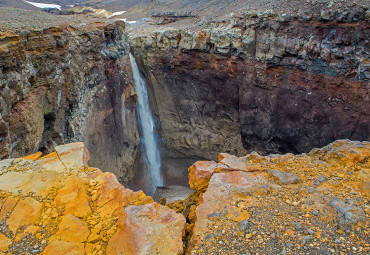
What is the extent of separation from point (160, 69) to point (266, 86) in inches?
293

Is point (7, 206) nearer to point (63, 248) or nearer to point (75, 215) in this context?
point (75, 215)

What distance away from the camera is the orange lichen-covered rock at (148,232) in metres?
4.82

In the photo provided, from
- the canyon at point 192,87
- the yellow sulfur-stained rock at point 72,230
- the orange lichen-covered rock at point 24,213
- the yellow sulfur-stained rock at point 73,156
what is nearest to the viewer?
the yellow sulfur-stained rock at point 72,230

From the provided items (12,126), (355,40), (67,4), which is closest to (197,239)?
(12,126)

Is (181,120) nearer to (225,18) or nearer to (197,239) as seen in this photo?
(225,18)

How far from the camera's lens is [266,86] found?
53.1 ft

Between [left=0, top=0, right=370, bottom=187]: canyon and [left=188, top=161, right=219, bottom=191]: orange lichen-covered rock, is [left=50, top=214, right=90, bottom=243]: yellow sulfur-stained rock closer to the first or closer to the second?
[left=188, top=161, right=219, bottom=191]: orange lichen-covered rock

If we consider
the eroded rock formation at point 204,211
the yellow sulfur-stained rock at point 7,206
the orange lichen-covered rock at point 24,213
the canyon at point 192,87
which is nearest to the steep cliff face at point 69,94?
the canyon at point 192,87

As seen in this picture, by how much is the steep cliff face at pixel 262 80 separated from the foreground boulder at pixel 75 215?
39.6 feet

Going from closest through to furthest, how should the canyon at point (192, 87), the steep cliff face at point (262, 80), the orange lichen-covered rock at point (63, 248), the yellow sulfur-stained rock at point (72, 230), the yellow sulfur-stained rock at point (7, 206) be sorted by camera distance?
the orange lichen-covered rock at point (63, 248)
the yellow sulfur-stained rock at point (72, 230)
the yellow sulfur-stained rock at point (7, 206)
the canyon at point (192, 87)
the steep cliff face at point (262, 80)

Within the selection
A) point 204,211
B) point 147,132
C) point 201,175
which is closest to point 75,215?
point 204,211

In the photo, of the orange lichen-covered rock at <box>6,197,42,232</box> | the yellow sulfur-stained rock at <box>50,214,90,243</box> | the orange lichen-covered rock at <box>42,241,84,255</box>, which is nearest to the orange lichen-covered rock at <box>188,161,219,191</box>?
the yellow sulfur-stained rock at <box>50,214,90,243</box>

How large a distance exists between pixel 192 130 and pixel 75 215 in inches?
597

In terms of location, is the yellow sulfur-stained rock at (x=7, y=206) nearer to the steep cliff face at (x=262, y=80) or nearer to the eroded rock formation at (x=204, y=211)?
the eroded rock formation at (x=204, y=211)
